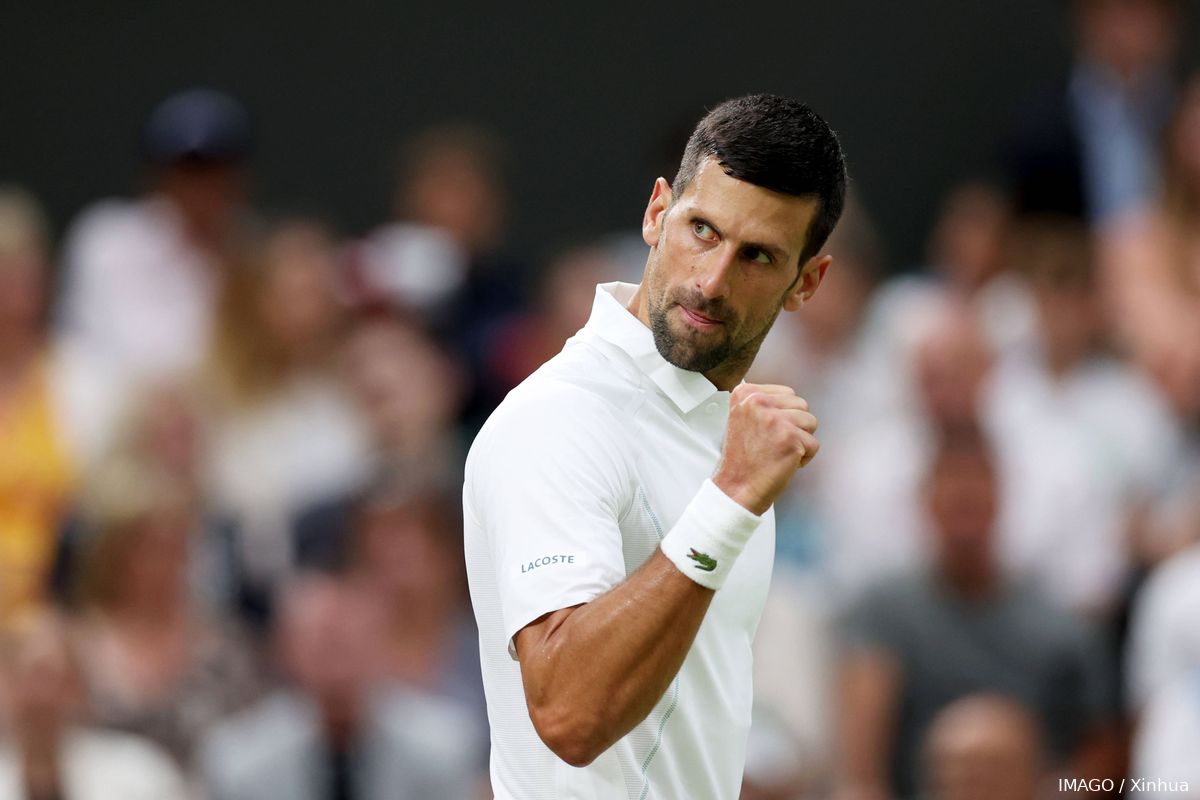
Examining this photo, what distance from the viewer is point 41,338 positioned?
7145 mm

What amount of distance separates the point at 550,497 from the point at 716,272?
1.31 feet

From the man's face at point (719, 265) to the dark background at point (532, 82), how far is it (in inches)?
232

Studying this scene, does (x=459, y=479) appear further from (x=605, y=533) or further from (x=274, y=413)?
(x=605, y=533)

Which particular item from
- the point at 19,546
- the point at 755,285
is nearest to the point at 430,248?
the point at 19,546

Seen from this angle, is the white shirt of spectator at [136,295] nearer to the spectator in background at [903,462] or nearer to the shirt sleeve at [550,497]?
the spectator in background at [903,462]

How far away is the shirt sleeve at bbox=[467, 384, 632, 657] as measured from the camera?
2566 millimetres

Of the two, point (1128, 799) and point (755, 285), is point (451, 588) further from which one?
point (755, 285)

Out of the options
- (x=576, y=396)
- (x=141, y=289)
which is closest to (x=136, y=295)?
(x=141, y=289)

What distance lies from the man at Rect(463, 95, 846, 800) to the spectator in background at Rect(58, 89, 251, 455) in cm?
441

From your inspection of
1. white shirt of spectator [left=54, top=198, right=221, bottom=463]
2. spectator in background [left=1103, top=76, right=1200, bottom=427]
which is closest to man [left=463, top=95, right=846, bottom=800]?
spectator in background [left=1103, top=76, right=1200, bottom=427]

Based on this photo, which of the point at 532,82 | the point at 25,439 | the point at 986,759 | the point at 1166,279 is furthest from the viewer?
the point at 532,82

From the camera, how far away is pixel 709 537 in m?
2.54

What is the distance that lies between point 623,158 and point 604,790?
6.40 metres

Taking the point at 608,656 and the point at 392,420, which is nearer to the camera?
the point at 608,656
